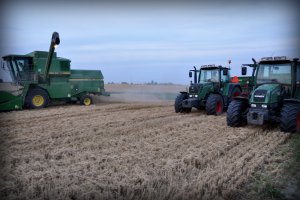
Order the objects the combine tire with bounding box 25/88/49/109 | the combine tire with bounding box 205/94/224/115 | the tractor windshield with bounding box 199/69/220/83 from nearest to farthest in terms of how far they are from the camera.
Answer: the combine tire with bounding box 205/94/224/115, the tractor windshield with bounding box 199/69/220/83, the combine tire with bounding box 25/88/49/109

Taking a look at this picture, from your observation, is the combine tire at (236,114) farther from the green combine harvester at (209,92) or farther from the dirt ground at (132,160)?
the green combine harvester at (209,92)

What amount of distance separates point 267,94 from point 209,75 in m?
4.56

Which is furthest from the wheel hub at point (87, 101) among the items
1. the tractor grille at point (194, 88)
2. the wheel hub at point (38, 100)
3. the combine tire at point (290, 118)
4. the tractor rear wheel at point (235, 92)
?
the combine tire at point (290, 118)

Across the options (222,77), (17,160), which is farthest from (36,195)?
(222,77)

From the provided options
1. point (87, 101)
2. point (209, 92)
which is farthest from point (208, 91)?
point (87, 101)

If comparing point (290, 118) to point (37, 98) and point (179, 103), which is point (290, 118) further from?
point (37, 98)

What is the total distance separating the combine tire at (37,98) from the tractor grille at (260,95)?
37.2ft

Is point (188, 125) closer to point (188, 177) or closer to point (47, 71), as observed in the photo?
point (188, 177)

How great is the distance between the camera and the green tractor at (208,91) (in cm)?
1213

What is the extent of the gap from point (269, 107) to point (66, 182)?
6581 mm

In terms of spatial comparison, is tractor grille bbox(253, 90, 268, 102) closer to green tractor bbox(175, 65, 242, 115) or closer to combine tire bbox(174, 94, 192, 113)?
green tractor bbox(175, 65, 242, 115)

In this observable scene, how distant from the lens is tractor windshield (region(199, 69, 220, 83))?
41.8ft

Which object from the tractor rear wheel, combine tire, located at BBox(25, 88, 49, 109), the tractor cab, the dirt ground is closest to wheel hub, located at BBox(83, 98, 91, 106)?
combine tire, located at BBox(25, 88, 49, 109)

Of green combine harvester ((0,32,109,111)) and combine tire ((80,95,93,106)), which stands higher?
green combine harvester ((0,32,109,111))
